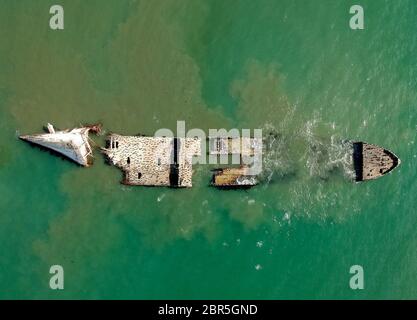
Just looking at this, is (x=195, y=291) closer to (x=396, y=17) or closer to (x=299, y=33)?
(x=299, y=33)

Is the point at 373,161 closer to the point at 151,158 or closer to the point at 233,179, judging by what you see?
the point at 233,179

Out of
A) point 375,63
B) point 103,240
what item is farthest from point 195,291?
point 375,63

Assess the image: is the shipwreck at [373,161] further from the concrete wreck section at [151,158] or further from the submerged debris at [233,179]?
the concrete wreck section at [151,158]

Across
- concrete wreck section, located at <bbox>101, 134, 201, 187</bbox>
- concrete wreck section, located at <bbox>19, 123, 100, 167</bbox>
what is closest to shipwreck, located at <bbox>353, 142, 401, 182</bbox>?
concrete wreck section, located at <bbox>101, 134, 201, 187</bbox>

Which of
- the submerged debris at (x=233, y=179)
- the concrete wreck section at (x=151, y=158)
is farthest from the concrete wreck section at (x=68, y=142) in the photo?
the submerged debris at (x=233, y=179)

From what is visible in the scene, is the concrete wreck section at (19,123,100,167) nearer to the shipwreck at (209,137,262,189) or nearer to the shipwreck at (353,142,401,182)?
the shipwreck at (209,137,262,189)

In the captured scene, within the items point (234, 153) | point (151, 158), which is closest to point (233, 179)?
point (234, 153)
